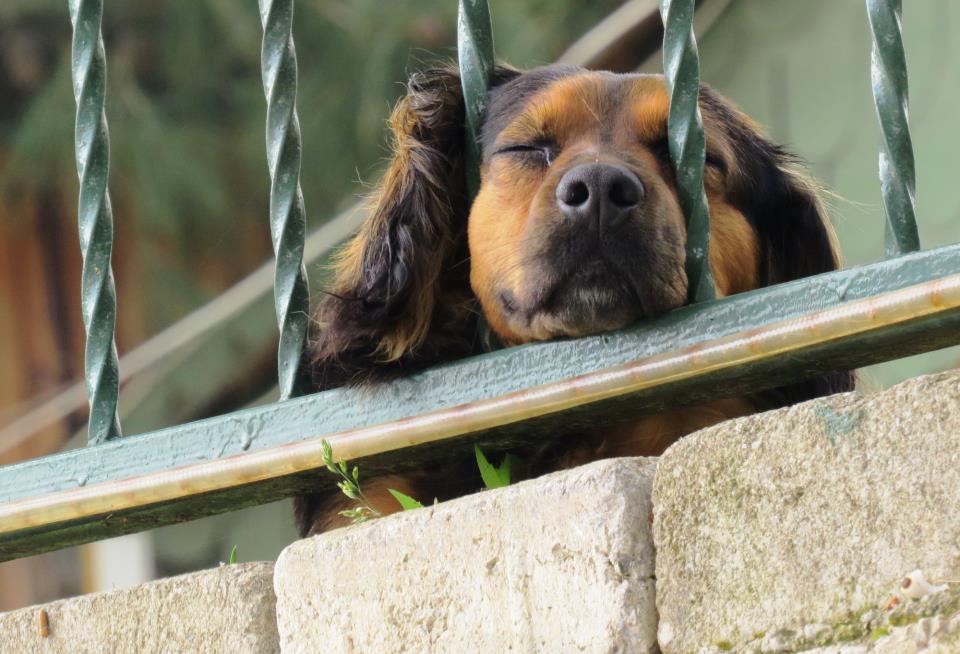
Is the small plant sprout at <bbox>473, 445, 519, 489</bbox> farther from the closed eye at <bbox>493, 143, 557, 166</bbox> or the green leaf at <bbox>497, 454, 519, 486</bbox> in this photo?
the closed eye at <bbox>493, 143, 557, 166</bbox>

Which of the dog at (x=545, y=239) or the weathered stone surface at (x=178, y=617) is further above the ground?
the dog at (x=545, y=239)

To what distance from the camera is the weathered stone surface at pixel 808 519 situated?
1.55 m

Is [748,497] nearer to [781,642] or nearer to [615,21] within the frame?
[781,642]

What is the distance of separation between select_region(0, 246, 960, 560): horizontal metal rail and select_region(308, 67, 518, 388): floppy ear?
602 mm

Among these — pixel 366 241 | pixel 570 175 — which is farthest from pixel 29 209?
pixel 570 175

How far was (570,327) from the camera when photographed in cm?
280

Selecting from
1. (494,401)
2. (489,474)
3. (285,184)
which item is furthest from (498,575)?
(285,184)

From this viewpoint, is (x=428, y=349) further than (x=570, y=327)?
Yes

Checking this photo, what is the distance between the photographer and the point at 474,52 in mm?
2539

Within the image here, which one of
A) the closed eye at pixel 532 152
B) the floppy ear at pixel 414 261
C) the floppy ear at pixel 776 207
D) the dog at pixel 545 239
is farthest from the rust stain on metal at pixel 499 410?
the floppy ear at pixel 776 207

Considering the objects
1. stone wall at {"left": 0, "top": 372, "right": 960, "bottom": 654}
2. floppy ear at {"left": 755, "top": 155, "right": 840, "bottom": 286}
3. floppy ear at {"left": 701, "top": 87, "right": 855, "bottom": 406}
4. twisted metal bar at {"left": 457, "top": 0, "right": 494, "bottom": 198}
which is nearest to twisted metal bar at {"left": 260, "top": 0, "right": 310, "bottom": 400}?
twisted metal bar at {"left": 457, "top": 0, "right": 494, "bottom": 198}

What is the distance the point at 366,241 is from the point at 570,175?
2.55ft

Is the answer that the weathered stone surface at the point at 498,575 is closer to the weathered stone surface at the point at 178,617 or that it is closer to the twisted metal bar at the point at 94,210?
the weathered stone surface at the point at 178,617

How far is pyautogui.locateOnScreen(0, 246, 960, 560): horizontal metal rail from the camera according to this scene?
192 cm
